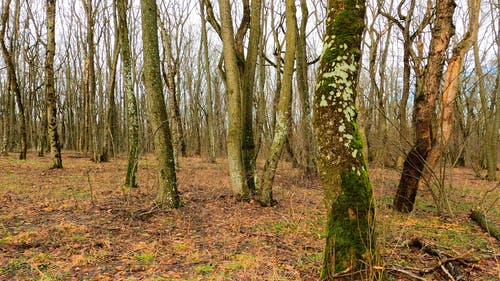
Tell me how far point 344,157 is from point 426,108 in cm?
524

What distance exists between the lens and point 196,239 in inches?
215

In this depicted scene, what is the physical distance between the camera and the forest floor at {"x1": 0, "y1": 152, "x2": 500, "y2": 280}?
4066 millimetres

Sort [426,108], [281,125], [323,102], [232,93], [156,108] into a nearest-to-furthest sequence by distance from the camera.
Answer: [323,102] < [156,108] < [426,108] < [281,125] < [232,93]

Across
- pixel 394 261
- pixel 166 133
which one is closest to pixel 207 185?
pixel 166 133

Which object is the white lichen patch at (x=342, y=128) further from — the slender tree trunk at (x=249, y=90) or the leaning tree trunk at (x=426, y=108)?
the slender tree trunk at (x=249, y=90)

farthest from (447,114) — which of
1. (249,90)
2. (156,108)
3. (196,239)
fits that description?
(156,108)

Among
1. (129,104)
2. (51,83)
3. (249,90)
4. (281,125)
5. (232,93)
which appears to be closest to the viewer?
(281,125)

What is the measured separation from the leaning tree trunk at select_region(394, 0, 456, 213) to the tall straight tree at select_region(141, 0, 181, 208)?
5170mm

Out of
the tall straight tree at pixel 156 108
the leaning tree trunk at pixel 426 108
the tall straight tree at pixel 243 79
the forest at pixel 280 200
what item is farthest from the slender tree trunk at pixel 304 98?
the tall straight tree at pixel 156 108

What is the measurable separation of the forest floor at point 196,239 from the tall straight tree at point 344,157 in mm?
296

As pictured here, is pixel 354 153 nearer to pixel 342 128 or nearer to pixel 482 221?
pixel 342 128

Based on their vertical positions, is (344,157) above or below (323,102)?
below

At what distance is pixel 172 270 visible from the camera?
165 inches

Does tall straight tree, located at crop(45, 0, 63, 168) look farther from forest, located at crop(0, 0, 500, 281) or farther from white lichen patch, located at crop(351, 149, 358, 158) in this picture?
white lichen patch, located at crop(351, 149, 358, 158)
